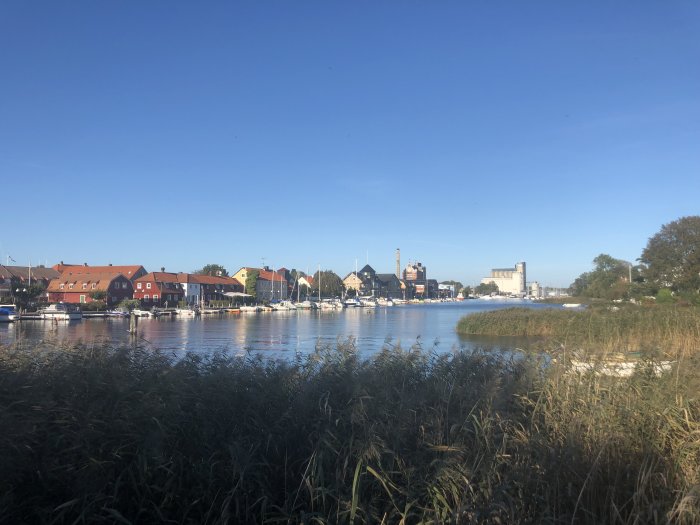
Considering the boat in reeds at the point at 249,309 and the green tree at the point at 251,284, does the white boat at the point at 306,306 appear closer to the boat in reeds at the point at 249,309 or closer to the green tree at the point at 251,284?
the green tree at the point at 251,284

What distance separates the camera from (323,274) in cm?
13575

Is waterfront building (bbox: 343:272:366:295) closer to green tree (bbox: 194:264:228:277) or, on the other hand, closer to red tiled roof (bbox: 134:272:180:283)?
green tree (bbox: 194:264:228:277)

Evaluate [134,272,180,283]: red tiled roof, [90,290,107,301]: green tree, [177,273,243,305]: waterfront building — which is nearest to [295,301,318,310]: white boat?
[177,273,243,305]: waterfront building

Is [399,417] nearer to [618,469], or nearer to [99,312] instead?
[618,469]

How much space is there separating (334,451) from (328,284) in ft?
423

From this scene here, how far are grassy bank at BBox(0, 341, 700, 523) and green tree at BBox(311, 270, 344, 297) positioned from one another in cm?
12591

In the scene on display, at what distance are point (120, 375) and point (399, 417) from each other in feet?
8.37

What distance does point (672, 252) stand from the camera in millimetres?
63344

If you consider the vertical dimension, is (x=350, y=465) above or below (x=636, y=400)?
below

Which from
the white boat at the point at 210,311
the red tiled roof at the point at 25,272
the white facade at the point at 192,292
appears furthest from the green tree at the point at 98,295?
the white facade at the point at 192,292

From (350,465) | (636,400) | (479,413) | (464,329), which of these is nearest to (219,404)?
(350,465)

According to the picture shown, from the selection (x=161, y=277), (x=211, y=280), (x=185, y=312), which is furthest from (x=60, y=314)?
(x=211, y=280)

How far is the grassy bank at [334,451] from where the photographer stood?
3854 millimetres

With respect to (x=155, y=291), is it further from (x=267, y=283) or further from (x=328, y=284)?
(x=328, y=284)
